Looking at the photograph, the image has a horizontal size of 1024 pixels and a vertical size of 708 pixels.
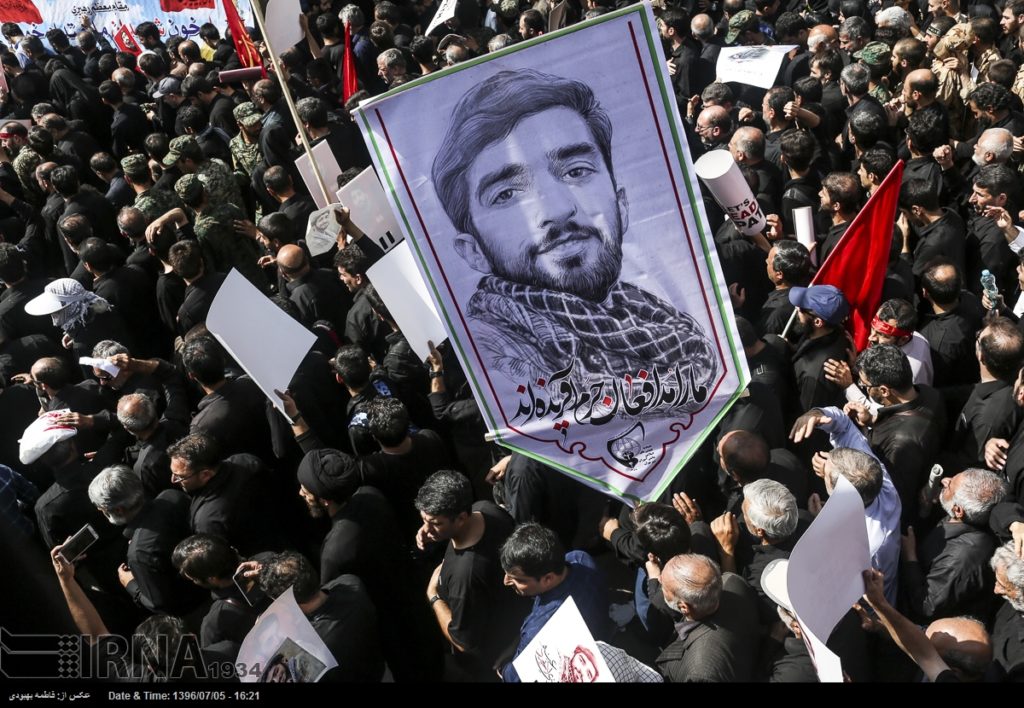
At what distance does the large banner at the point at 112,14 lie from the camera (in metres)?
13.5

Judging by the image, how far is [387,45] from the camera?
10805 mm

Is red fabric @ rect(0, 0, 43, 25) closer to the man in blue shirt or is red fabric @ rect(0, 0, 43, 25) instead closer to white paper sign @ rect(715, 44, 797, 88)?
white paper sign @ rect(715, 44, 797, 88)

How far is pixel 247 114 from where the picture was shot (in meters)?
9.19

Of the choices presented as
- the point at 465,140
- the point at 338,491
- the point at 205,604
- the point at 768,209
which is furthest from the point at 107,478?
the point at 768,209

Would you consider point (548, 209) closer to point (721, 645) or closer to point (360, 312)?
point (721, 645)

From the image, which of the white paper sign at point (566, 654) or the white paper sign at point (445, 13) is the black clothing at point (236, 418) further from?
the white paper sign at point (445, 13)

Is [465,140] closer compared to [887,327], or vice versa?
[465,140]

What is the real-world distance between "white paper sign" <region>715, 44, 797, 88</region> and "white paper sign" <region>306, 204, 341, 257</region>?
155 inches

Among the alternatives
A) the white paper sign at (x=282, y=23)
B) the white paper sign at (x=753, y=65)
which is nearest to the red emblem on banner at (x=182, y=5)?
the white paper sign at (x=282, y=23)

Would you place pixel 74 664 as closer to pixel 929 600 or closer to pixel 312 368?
pixel 312 368

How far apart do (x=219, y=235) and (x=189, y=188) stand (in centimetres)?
44

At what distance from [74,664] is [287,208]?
4.61 m

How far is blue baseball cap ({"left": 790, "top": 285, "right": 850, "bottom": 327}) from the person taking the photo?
4.99 m

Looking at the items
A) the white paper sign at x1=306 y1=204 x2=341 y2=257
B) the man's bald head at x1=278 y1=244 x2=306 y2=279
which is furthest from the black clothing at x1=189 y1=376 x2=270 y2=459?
the white paper sign at x1=306 y1=204 x2=341 y2=257
